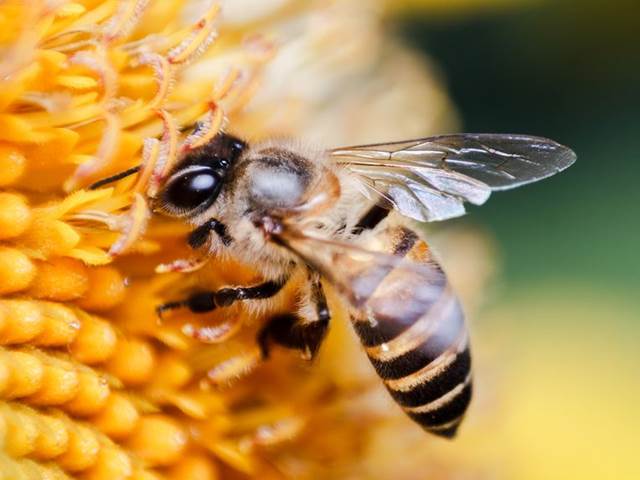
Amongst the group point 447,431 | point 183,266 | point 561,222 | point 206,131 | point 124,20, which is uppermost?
point 124,20

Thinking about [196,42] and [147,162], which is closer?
[147,162]

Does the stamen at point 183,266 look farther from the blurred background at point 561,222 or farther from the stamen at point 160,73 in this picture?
the blurred background at point 561,222

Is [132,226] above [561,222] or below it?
above

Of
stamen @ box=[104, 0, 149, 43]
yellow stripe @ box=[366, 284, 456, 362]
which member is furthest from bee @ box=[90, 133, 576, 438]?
stamen @ box=[104, 0, 149, 43]

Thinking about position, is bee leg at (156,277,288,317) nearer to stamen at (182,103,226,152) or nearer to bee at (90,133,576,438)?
bee at (90,133,576,438)

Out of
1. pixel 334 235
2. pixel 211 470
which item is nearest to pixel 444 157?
pixel 334 235

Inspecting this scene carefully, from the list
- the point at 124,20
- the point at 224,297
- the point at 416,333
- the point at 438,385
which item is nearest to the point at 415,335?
the point at 416,333

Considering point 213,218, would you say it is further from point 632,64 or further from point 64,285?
point 632,64

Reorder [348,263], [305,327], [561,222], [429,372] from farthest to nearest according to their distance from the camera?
[561,222] < [305,327] < [429,372] < [348,263]

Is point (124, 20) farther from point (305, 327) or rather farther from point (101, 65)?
point (305, 327)
